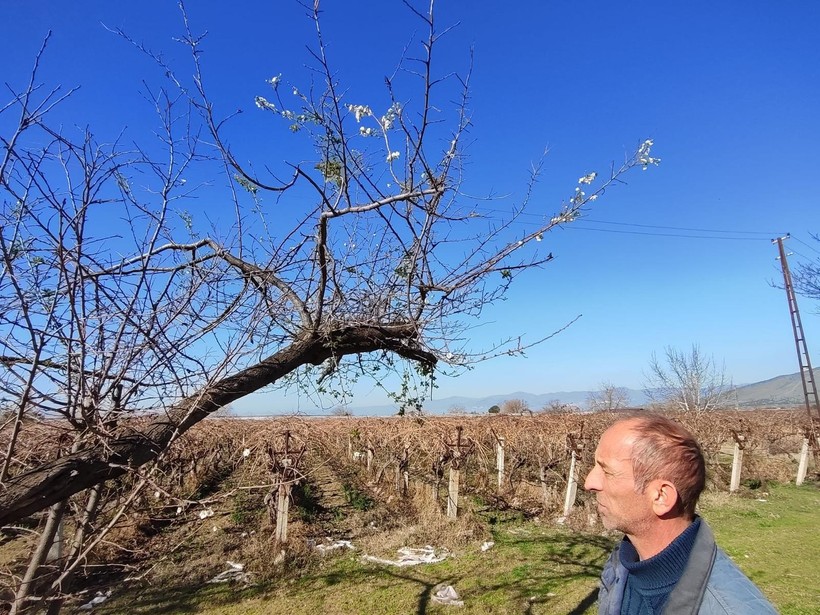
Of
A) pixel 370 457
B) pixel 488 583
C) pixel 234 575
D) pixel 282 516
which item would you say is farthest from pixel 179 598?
pixel 370 457

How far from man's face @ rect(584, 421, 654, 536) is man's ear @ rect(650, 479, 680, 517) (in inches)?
0.8

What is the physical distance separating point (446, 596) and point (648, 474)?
5766 millimetres

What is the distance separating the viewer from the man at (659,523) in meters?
1.19

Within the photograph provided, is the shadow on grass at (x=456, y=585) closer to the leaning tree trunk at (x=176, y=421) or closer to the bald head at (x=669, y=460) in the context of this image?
the leaning tree trunk at (x=176, y=421)

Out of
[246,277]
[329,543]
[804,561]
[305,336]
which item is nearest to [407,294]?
[305,336]

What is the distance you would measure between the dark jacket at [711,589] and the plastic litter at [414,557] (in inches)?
279

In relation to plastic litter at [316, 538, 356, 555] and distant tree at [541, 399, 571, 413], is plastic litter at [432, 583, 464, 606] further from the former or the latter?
distant tree at [541, 399, 571, 413]

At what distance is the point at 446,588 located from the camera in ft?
20.9

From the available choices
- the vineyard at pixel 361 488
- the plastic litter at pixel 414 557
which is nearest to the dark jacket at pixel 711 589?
the vineyard at pixel 361 488

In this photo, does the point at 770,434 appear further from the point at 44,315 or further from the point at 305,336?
the point at 44,315

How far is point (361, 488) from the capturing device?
12.8 meters

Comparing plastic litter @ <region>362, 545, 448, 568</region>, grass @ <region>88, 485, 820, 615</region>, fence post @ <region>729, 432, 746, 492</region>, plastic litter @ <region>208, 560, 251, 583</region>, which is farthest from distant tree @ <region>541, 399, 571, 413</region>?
plastic litter @ <region>208, 560, 251, 583</region>

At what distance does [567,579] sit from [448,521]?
3043 millimetres

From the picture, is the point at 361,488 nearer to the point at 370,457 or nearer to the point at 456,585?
the point at 370,457
